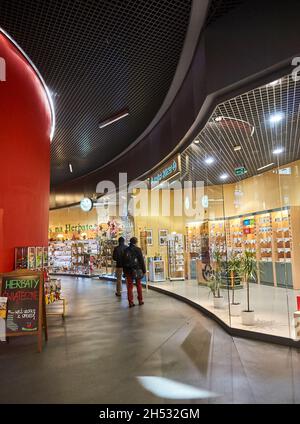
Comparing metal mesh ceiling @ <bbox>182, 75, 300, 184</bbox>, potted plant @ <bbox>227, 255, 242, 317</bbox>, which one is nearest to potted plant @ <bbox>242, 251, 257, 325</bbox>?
potted plant @ <bbox>227, 255, 242, 317</bbox>

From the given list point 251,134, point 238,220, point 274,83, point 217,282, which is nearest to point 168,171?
point 251,134

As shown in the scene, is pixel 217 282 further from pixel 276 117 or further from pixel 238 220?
pixel 238 220

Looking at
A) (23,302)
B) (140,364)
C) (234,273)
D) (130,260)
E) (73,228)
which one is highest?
(73,228)

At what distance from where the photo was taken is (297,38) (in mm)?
3670

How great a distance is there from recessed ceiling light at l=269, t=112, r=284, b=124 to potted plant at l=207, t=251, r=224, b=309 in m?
2.69

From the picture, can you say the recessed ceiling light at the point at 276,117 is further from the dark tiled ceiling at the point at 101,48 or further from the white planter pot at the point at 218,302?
the white planter pot at the point at 218,302

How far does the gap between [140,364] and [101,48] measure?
435 cm

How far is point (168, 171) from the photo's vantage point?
728 cm

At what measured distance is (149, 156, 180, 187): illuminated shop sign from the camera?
271 inches

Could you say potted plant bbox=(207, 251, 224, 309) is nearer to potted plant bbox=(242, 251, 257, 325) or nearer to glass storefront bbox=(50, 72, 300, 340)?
glass storefront bbox=(50, 72, 300, 340)

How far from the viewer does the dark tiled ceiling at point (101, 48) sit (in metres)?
4.01

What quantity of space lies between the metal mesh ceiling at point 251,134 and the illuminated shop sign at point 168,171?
0.36 meters

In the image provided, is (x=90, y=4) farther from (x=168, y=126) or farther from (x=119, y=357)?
(x=119, y=357)

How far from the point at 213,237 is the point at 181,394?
455 cm
